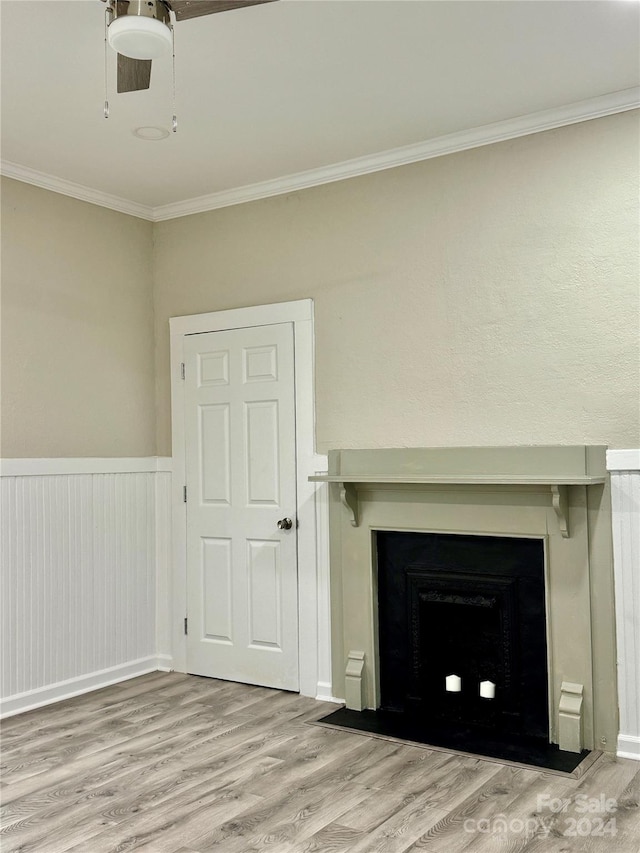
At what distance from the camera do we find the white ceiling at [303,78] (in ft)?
8.80

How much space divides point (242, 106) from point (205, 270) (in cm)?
135

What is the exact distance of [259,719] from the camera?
375cm

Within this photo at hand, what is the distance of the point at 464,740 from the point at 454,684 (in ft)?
0.89

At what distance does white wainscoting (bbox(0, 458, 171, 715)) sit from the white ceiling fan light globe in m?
2.35

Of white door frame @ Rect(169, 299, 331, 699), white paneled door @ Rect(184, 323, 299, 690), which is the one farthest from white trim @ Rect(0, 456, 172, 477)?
white door frame @ Rect(169, 299, 331, 699)

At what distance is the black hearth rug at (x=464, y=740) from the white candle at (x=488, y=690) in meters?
0.16

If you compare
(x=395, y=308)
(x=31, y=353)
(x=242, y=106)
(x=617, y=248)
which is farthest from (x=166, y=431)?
(x=617, y=248)

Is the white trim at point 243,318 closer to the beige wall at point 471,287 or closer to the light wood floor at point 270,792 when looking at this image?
the beige wall at point 471,287

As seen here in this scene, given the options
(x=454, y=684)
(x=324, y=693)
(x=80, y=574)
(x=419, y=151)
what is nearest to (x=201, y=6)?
(x=419, y=151)

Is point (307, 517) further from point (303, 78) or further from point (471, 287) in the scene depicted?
point (303, 78)

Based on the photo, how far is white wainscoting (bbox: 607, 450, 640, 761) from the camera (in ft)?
10.5

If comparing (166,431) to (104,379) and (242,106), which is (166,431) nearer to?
(104,379)

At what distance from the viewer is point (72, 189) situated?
426 centimetres

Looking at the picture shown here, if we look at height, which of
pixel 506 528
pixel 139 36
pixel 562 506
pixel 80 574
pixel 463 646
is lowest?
pixel 463 646
